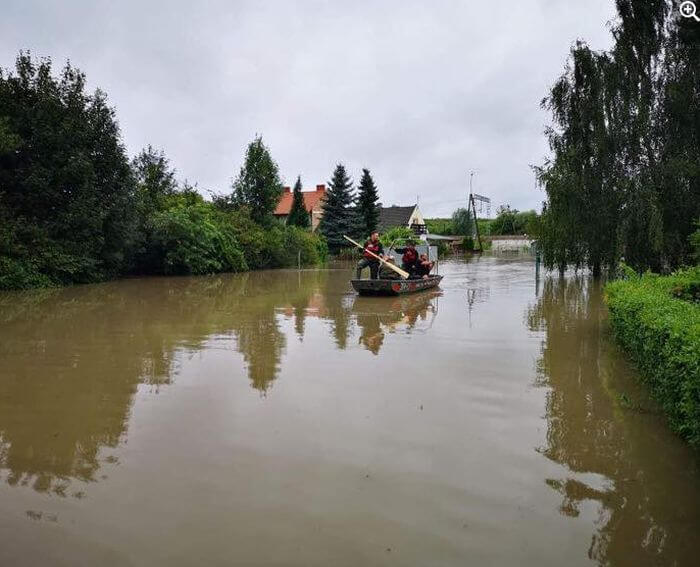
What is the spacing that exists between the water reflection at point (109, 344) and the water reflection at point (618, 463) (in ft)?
11.1

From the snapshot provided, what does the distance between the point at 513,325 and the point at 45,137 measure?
1774 centimetres

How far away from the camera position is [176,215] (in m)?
29.2

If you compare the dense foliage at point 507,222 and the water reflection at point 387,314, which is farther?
the dense foliage at point 507,222

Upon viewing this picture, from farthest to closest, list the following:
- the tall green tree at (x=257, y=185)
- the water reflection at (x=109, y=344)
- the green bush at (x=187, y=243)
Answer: the tall green tree at (x=257, y=185) → the green bush at (x=187, y=243) → the water reflection at (x=109, y=344)

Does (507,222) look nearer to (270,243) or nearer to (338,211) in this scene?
(338,211)

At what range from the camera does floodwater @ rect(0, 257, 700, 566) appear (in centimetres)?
356

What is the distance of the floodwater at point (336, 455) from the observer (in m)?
3.56

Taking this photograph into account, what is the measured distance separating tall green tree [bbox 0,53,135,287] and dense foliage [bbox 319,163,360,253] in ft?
86.4

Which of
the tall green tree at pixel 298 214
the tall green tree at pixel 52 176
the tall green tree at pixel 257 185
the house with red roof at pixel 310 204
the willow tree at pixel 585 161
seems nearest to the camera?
the willow tree at pixel 585 161

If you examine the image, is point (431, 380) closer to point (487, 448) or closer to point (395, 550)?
point (487, 448)

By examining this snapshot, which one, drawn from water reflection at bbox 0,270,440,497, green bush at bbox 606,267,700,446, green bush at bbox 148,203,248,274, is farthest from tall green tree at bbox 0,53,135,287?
green bush at bbox 606,267,700,446

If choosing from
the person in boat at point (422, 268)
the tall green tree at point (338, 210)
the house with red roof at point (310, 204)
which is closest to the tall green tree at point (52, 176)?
the person in boat at point (422, 268)

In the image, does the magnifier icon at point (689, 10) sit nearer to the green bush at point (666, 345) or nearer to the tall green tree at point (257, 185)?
the green bush at point (666, 345)

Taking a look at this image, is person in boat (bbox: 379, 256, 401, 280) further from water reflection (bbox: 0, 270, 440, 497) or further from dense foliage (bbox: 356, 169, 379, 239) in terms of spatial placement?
dense foliage (bbox: 356, 169, 379, 239)
